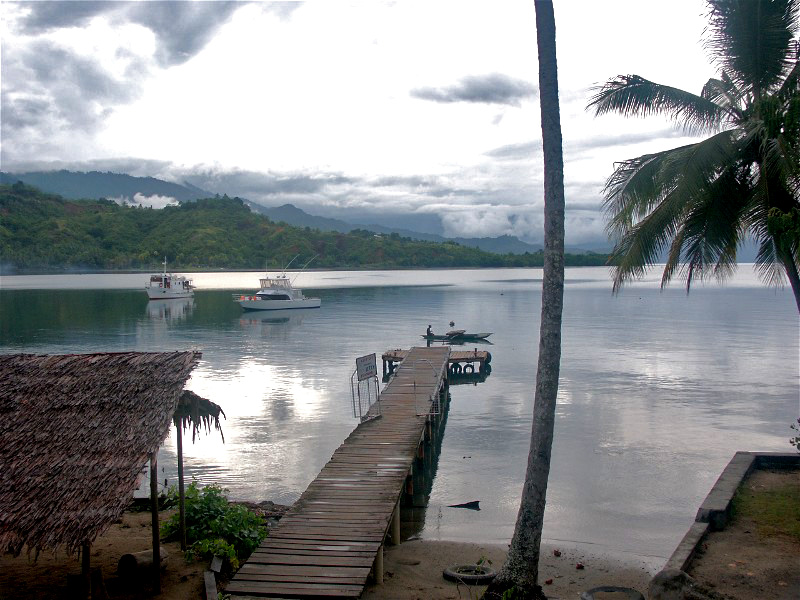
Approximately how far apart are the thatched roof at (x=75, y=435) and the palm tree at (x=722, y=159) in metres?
7.68

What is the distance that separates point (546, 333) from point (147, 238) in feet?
541

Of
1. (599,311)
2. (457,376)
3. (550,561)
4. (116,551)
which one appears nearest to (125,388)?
(116,551)

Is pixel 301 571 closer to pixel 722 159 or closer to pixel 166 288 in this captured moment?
pixel 722 159

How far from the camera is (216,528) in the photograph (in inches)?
443

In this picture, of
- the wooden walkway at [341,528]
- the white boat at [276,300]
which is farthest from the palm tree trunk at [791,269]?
the white boat at [276,300]

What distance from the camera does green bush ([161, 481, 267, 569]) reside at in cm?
1068

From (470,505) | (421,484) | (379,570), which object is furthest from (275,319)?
(379,570)

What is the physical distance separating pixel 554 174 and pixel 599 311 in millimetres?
67065

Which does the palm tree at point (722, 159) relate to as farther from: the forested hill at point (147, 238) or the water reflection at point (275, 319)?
the forested hill at point (147, 238)

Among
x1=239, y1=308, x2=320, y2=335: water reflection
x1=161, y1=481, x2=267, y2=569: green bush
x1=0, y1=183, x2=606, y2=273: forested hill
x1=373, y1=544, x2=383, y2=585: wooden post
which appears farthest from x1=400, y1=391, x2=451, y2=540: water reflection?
x1=0, y1=183, x2=606, y2=273: forested hill

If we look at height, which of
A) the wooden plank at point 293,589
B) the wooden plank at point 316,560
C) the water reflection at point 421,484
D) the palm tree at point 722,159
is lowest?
the water reflection at point 421,484

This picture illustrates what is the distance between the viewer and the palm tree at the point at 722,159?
11219mm

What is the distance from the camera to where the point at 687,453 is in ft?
67.5

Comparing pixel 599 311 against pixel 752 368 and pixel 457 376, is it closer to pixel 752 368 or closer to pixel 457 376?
pixel 752 368
